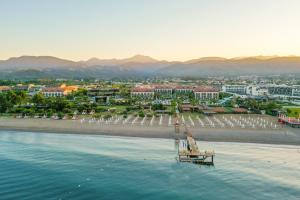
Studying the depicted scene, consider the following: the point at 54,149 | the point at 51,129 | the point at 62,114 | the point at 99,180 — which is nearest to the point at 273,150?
the point at 99,180

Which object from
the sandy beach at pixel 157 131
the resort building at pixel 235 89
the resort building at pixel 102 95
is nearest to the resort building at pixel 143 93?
the resort building at pixel 102 95

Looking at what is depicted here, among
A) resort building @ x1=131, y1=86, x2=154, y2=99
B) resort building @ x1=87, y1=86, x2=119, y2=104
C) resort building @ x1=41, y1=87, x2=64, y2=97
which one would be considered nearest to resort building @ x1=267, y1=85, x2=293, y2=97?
resort building @ x1=131, y1=86, x2=154, y2=99

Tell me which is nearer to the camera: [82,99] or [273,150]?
[273,150]

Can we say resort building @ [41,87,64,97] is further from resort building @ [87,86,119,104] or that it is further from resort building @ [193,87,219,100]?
resort building @ [193,87,219,100]

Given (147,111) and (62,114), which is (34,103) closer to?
(62,114)

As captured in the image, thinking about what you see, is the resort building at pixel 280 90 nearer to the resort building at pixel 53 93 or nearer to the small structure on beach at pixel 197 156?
the resort building at pixel 53 93

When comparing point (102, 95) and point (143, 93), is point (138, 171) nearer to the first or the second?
point (102, 95)

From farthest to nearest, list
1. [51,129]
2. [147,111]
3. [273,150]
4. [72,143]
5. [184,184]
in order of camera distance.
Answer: [147,111], [51,129], [72,143], [273,150], [184,184]
